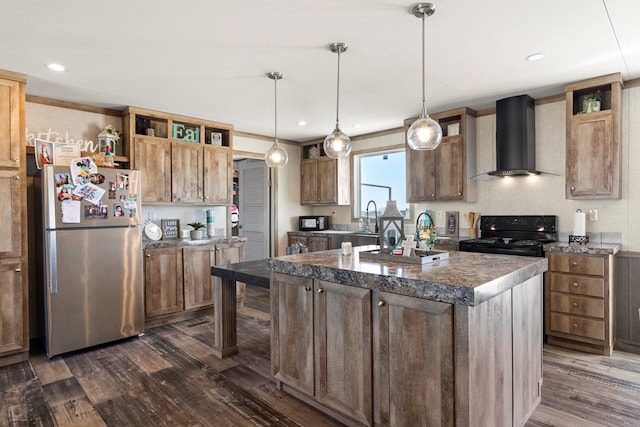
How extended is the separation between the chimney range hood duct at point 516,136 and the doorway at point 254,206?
3.61 meters

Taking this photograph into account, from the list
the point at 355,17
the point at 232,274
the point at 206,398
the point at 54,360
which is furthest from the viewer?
the point at 54,360

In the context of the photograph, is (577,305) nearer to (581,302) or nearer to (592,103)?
(581,302)

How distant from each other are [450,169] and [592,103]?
150 centimetres

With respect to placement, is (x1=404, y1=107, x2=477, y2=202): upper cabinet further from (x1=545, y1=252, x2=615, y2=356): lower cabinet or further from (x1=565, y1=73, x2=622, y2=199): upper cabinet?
(x1=545, y1=252, x2=615, y2=356): lower cabinet

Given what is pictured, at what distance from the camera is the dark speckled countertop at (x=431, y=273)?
1.62 m

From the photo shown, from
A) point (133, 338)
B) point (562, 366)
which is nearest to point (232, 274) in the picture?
point (133, 338)

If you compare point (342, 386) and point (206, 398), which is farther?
point (206, 398)

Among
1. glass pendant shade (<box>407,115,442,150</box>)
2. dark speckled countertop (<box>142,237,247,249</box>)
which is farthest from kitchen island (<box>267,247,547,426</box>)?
dark speckled countertop (<box>142,237,247,249</box>)

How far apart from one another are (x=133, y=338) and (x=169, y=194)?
1683 mm

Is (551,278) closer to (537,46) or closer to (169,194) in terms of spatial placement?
(537,46)

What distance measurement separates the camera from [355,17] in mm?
2303

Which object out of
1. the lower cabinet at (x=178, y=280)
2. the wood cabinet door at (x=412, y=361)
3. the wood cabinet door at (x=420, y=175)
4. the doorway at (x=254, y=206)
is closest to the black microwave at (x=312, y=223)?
the doorway at (x=254, y=206)

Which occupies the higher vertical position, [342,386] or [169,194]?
[169,194]

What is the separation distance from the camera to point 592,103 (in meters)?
3.47
